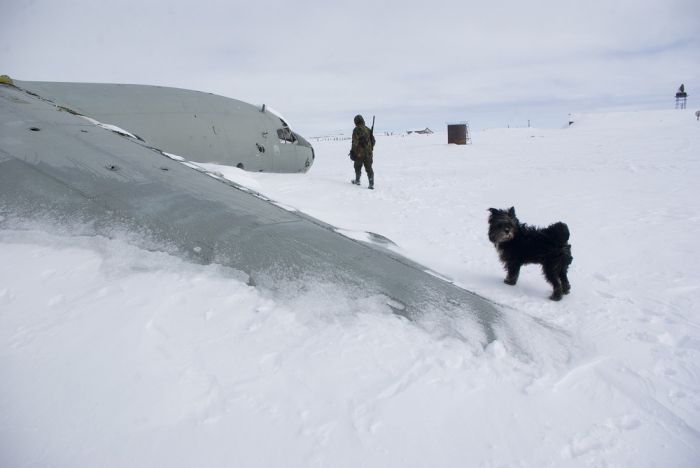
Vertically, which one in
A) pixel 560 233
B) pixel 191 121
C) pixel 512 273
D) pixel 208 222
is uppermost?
pixel 191 121

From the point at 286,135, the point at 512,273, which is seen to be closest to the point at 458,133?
the point at 286,135

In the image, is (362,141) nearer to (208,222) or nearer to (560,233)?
(560,233)

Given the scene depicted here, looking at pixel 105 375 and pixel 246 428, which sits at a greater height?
pixel 105 375

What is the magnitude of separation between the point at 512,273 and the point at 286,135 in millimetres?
10084

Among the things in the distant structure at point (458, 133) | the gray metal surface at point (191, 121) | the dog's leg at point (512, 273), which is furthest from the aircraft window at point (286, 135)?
the distant structure at point (458, 133)

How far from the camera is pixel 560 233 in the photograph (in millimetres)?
4773

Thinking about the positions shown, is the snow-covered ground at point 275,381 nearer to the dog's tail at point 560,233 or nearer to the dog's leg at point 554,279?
the dog's leg at point 554,279

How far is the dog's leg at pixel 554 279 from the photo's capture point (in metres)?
4.95

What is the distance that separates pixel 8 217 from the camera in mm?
3164

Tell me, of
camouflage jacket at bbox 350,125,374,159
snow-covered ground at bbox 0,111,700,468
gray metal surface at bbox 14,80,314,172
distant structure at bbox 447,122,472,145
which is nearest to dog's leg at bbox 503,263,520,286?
snow-covered ground at bbox 0,111,700,468

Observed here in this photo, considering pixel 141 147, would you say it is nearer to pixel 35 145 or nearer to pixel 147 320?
pixel 35 145

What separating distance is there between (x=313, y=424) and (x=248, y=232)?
6.04 feet

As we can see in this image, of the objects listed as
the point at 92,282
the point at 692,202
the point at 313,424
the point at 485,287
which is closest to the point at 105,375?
the point at 92,282

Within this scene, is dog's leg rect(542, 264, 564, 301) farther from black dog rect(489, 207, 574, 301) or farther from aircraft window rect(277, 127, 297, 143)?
aircraft window rect(277, 127, 297, 143)
